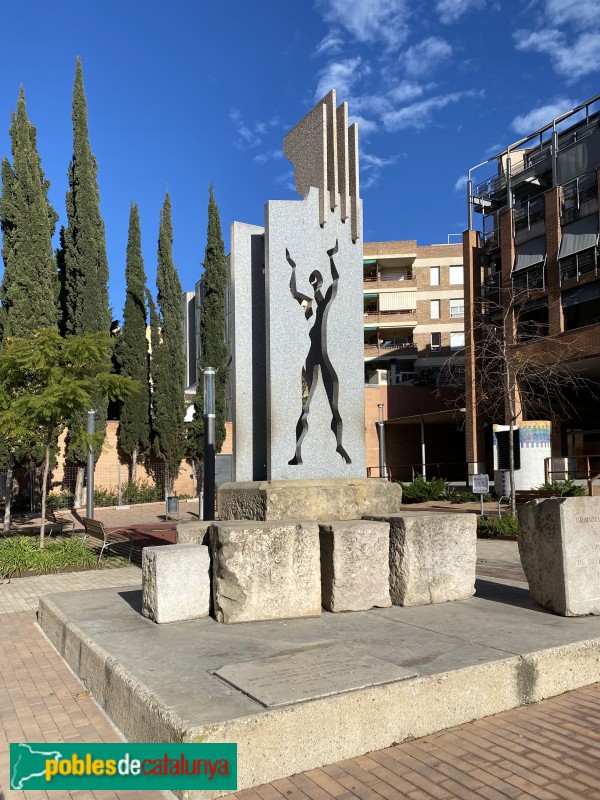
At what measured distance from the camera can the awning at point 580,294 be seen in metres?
26.8

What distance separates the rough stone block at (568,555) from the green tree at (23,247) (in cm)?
2176

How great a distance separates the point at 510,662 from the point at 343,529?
1.70m

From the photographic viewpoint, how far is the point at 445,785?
3.03 m

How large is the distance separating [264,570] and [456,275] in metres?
44.2

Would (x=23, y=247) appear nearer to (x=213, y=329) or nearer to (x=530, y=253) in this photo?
(x=213, y=329)

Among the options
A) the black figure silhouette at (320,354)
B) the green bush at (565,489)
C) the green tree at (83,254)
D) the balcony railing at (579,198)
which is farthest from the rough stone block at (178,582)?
the balcony railing at (579,198)

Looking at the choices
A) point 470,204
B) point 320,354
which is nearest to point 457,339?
point 470,204

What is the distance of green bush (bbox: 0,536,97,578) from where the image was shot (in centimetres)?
1085

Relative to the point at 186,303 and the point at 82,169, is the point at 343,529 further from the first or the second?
the point at 186,303

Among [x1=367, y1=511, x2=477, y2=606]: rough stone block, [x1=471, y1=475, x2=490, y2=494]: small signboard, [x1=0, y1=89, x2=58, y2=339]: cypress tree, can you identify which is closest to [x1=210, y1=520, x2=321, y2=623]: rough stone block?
[x1=367, y1=511, x2=477, y2=606]: rough stone block

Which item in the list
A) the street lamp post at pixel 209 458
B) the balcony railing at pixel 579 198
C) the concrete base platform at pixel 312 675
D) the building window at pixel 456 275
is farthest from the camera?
the building window at pixel 456 275

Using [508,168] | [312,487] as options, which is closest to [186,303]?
Result: [508,168]

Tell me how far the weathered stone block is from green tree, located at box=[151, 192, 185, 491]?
86.5 ft

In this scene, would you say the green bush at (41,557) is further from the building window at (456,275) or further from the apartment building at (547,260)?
the building window at (456,275)
